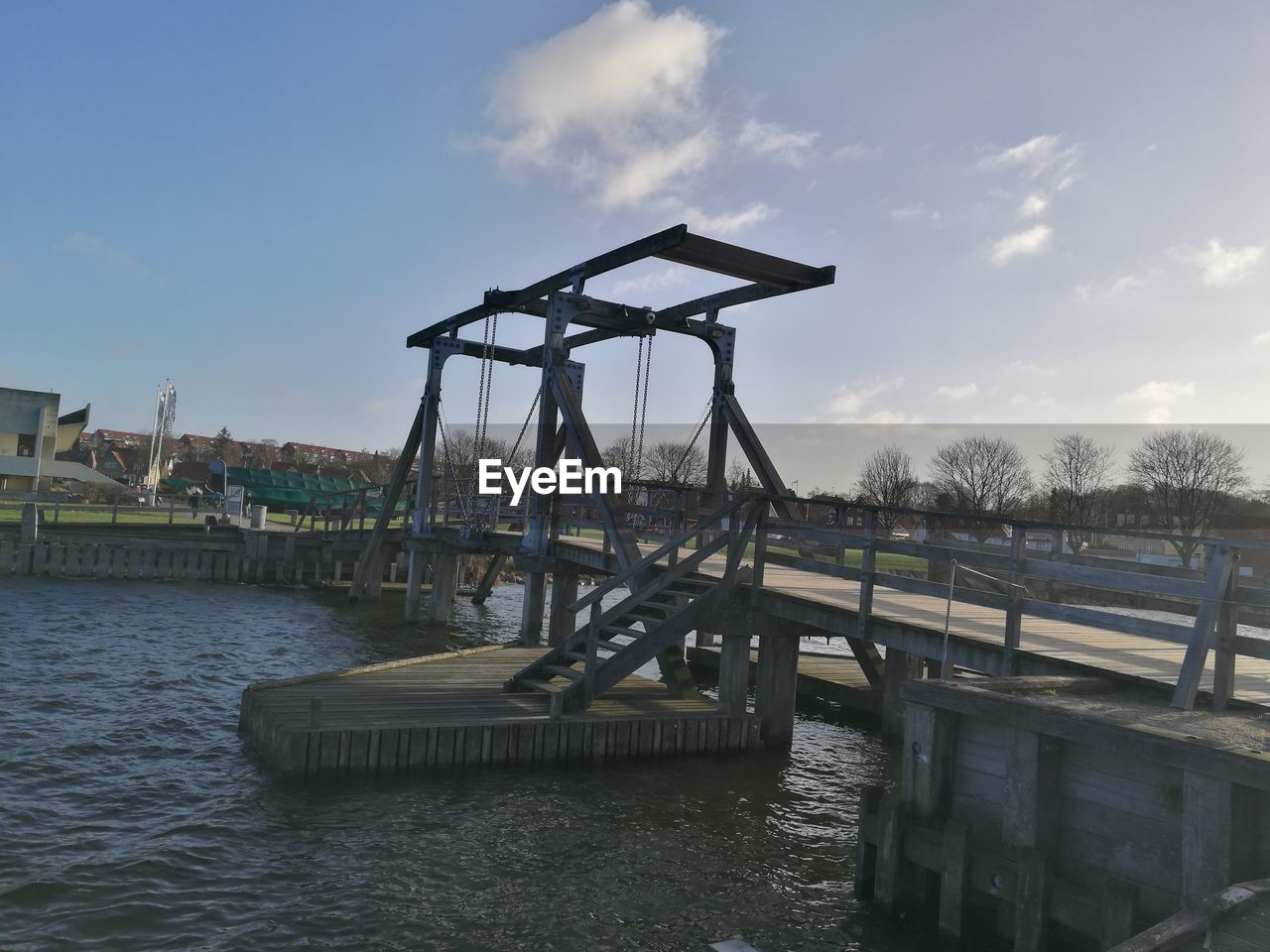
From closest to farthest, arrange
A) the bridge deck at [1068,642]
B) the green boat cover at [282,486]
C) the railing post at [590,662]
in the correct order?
the bridge deck at [1068,642] < the railing post at [590,662] < the green boat cover at [282,486]

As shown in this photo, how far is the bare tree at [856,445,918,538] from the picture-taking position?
64.8 metres

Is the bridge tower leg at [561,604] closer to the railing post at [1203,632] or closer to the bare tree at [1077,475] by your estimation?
the railing post at [1203,632]

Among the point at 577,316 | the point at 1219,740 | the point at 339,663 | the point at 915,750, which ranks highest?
the point at 577,316

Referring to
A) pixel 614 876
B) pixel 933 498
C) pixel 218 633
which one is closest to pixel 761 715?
pixel 614 876

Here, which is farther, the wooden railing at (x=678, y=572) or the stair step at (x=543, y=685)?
the stair step at (x=543, y=685)

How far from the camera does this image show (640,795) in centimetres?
1009

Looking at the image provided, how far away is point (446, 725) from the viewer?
10.3 meters

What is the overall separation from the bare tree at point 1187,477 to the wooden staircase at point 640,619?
6255 centimetres

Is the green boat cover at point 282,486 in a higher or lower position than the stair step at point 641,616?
higher

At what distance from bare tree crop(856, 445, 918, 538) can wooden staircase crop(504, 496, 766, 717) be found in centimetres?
5284

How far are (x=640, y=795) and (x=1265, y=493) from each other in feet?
266

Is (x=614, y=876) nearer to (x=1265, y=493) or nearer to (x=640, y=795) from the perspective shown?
(x=640, y=795)

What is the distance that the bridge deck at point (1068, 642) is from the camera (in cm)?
777

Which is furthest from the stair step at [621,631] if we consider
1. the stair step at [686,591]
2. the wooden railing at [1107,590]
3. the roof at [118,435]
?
the roof at [118,435]
